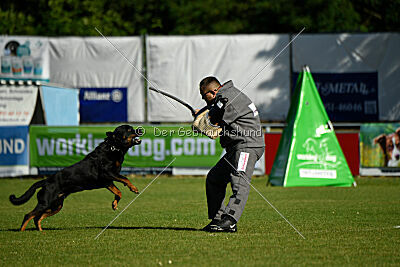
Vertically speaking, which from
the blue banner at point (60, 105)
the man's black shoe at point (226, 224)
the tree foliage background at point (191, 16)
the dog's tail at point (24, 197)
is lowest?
the man's black shoe at point (226, 224)

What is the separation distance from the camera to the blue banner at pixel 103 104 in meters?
25.3

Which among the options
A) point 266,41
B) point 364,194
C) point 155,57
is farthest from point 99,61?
point 364,194

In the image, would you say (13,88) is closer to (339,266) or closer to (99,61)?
(99,61)

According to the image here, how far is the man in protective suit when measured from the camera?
849 centimetres

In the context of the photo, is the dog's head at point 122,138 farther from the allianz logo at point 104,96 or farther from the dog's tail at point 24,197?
the allianz logo at point 104,96

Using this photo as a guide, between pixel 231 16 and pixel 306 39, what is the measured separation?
2179 cm

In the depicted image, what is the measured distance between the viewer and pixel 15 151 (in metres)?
19.9

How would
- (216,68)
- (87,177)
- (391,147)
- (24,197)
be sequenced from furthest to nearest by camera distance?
(216,68) < (391,147) < (87,177) < (24,197)

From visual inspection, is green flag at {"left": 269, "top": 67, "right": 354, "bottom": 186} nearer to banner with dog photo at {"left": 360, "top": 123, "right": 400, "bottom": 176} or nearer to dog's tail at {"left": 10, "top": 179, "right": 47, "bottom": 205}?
banner with dog photo at {"left": 360, "top": 123, "right": 400, "bottom": 176}

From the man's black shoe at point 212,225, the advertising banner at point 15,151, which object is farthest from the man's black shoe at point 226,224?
the advertising banner at point 15,151

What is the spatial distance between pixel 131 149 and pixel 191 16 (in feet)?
73.1

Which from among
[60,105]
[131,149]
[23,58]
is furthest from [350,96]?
[23,58]

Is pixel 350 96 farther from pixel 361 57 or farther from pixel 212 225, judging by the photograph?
pixel 212 225

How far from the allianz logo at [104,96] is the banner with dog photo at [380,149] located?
9.99m
